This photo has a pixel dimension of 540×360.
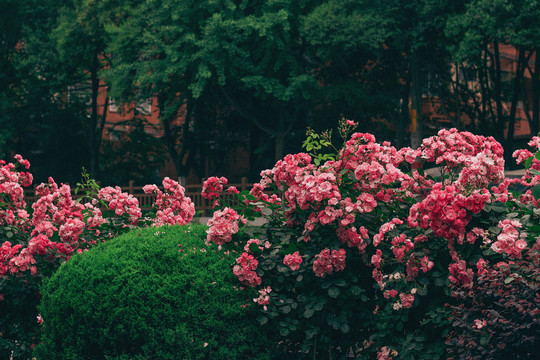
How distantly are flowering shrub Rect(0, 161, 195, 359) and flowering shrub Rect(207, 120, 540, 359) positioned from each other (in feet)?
4.80

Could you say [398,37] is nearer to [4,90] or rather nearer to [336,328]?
[4,90]

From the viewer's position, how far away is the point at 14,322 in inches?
253

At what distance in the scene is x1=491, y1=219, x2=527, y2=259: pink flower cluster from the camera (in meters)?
4.75

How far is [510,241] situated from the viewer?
4.78 meters

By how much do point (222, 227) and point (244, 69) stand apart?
22207 millimetres

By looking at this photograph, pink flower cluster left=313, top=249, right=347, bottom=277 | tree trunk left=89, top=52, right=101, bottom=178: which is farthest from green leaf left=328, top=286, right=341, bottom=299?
tree trunk left=89, top=52, right=101, bottom=178

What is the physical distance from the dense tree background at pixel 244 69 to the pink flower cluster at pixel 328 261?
19.3m

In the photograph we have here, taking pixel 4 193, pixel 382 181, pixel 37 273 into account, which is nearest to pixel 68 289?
pixel 37 273

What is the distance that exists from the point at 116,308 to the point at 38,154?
3299 cm

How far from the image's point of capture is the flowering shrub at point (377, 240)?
509 centimetres

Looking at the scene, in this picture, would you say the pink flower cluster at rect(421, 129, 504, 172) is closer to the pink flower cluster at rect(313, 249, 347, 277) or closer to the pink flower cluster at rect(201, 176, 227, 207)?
the pink flower cluster at rect(313, 249, 347, 277)

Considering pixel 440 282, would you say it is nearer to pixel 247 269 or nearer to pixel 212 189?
pixel 247 269

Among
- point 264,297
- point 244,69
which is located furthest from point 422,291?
point 244,69

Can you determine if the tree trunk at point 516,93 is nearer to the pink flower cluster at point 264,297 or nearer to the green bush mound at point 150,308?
the pink flower cluster at point 264,297
